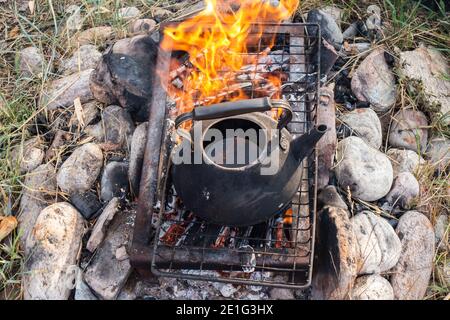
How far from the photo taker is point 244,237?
260 cm

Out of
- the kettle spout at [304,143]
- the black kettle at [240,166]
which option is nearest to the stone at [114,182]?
the black kettle at [240,166]

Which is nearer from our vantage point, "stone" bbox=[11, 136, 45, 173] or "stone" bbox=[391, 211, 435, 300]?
"stone" bbox=[391, 211, 435, 300]

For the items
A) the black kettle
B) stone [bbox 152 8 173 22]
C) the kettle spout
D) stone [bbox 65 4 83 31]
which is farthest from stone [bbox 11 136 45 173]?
the kettle spout

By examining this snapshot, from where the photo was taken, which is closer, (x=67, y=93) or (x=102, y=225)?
(x=102, y=225)

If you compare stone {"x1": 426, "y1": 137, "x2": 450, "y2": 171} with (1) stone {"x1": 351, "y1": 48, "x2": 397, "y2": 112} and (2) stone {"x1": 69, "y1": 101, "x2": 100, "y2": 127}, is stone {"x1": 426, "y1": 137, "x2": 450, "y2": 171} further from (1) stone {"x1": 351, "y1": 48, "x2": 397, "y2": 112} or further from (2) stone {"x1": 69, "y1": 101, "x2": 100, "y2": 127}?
(2) stone {"x1": 69, "y1": 101, "x2": 100, "y2": 127}

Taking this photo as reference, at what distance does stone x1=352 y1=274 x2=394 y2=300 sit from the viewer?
8.90ft

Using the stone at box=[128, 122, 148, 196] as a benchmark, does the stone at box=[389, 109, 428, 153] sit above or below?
below

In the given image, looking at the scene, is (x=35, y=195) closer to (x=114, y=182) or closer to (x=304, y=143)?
(x=114, y=182)

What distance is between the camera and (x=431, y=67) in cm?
379

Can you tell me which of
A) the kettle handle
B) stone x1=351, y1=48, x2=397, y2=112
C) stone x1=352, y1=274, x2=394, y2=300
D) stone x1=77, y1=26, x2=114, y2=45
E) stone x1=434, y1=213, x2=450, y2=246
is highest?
the kettle handle

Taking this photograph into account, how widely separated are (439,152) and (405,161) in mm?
332

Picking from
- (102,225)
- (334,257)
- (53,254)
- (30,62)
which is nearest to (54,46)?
(30,62)

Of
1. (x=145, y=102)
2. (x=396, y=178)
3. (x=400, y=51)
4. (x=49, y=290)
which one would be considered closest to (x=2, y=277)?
(x=49, y=290)

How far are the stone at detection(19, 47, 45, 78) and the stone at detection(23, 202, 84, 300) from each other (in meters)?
1.44
